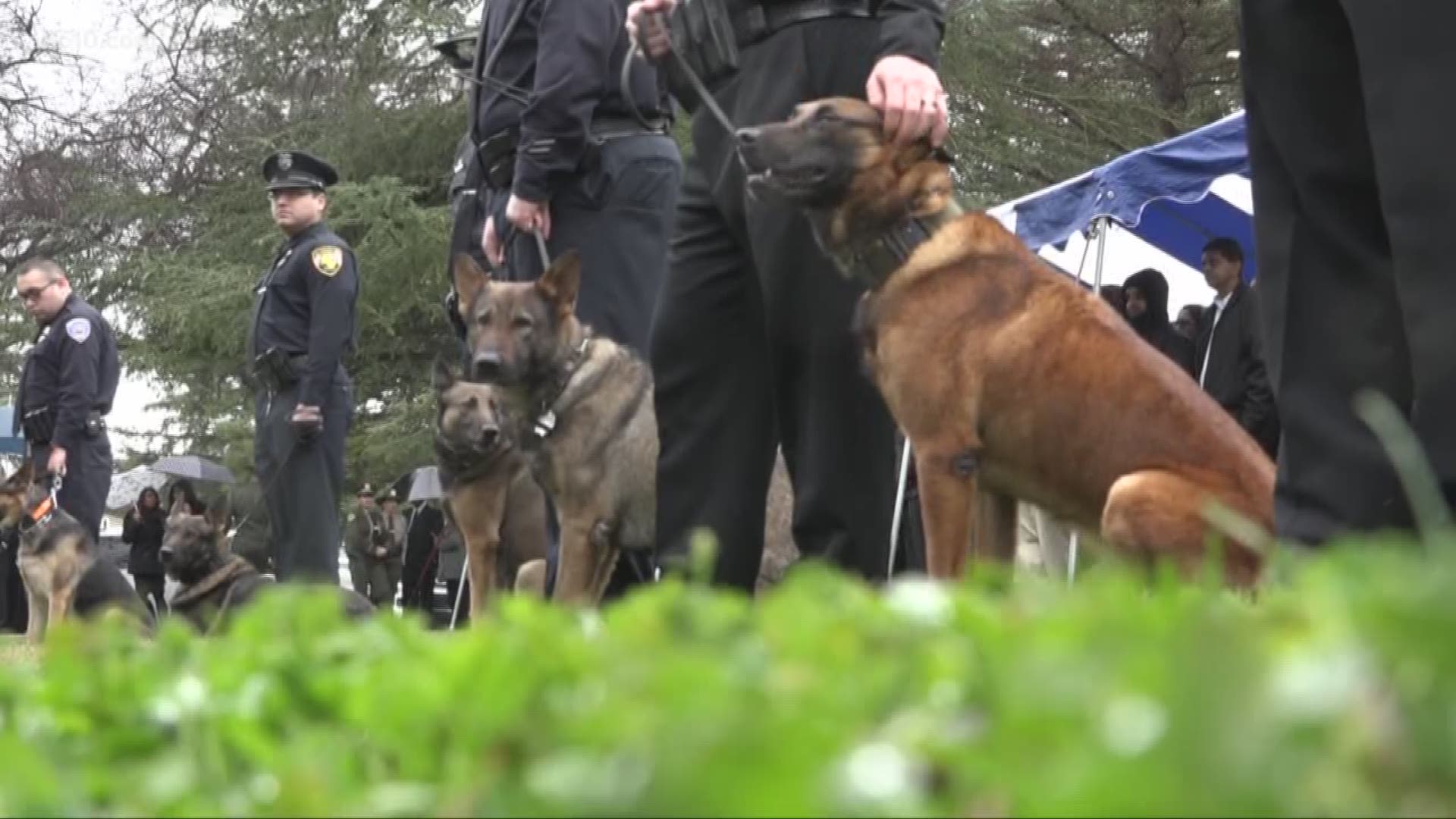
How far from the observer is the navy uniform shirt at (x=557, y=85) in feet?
23.1

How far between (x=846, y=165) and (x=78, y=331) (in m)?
9.66

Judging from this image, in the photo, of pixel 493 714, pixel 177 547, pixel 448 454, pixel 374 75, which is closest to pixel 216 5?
pixel 374 75

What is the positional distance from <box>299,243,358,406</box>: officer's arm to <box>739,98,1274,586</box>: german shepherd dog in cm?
561

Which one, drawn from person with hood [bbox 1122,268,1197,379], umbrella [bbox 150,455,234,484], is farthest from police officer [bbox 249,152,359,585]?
umbrella [bbox 150,455,234,484]

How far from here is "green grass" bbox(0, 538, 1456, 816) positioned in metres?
0.72

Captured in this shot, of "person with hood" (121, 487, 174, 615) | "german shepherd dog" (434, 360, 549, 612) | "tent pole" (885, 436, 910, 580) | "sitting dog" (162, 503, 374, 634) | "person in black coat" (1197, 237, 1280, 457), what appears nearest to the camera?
"tent pole" (885, 436, 910, 580)

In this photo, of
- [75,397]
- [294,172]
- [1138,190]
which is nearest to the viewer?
[294,172]

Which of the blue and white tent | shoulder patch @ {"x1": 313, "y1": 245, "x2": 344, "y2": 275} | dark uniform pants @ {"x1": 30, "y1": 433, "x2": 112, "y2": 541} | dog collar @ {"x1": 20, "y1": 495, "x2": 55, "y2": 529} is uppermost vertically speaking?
the blue and white tent

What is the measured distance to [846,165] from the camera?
511 cm

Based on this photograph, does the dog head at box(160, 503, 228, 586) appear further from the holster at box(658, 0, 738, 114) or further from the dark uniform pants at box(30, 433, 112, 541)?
the holster at box(658, 0, 738, 114)

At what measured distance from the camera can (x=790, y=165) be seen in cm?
482

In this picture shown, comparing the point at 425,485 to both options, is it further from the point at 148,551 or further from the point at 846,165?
the point at 846,165

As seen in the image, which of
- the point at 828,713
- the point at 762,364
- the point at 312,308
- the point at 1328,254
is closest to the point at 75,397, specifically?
the point at 312,308

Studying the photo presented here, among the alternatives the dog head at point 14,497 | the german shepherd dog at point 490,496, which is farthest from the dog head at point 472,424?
the dog head at point 14,497
